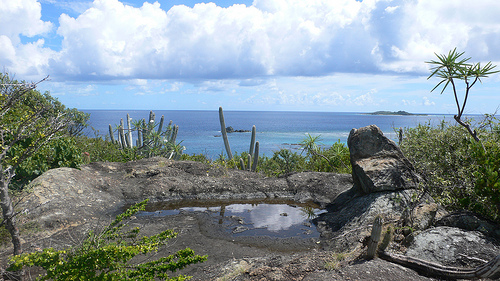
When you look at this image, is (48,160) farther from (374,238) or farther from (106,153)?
(374,238)

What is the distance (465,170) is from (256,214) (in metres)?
4.69

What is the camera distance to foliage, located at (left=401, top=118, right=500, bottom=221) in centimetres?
466

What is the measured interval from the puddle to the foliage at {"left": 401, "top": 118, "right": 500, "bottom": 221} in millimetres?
2643

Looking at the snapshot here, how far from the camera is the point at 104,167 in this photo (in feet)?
35.9

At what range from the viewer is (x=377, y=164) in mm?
7762

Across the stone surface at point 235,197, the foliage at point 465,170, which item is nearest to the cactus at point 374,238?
the stone surface at point 235,197

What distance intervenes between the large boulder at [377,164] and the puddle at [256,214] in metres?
1.62

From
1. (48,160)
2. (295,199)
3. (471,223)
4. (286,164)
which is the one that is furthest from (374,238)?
(286,164)

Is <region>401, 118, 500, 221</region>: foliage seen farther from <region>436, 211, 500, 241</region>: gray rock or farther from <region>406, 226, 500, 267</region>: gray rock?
<region>406, 226, 500, 267</region>: gray rock

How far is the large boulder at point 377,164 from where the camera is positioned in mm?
7348

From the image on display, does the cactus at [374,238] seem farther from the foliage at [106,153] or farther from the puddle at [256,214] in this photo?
the foliage at [106,153]

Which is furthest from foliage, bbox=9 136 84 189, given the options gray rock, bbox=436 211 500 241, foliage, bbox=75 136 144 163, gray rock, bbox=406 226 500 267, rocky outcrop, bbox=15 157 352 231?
gray rock, bbox=436 211 500 241

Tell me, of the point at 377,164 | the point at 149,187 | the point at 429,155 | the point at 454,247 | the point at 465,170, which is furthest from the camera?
the point at 149,187

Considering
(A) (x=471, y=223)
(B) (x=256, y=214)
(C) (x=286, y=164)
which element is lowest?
(B) (x=256, y=214)
